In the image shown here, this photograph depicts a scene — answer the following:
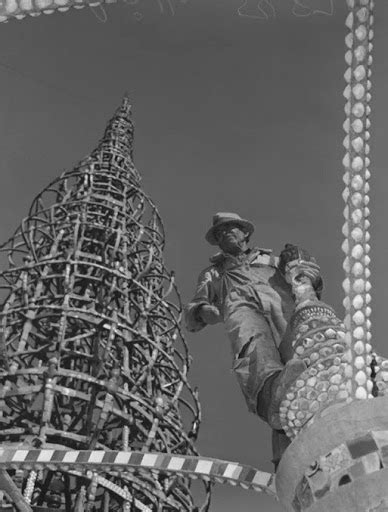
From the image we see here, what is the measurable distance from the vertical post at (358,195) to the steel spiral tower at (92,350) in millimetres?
6200

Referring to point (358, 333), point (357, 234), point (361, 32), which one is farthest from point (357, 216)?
point (361, 32)

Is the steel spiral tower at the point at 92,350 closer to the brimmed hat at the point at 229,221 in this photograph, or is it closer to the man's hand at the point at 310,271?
the brimmed hat at the point at 229,221

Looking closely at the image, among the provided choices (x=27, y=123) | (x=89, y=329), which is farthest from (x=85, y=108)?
(x=89, y=329)

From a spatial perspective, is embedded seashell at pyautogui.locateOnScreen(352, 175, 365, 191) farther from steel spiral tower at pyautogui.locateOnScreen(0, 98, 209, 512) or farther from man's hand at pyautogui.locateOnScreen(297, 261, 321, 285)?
steel spiral tower at pyautogui.locateOnScreen(0, 98, 209, 512)

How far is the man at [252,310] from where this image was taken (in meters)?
7.34

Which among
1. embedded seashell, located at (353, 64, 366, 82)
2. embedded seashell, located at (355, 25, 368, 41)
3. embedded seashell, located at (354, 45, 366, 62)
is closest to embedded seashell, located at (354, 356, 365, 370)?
embedded seashell, located at (353, 64, 366, 82)

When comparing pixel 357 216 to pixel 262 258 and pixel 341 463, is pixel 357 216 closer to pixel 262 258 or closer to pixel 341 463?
pixel 341 463

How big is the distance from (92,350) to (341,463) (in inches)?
466

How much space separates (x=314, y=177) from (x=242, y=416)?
918cm

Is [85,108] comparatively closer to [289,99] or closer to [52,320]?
[52,320]

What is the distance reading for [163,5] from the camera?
695cm

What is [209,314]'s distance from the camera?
898 centimetres

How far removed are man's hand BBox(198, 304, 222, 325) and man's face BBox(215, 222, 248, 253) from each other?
750 mm

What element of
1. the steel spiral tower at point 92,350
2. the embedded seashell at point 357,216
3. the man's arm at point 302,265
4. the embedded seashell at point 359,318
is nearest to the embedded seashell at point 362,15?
the embedded seashell at point 357,216
